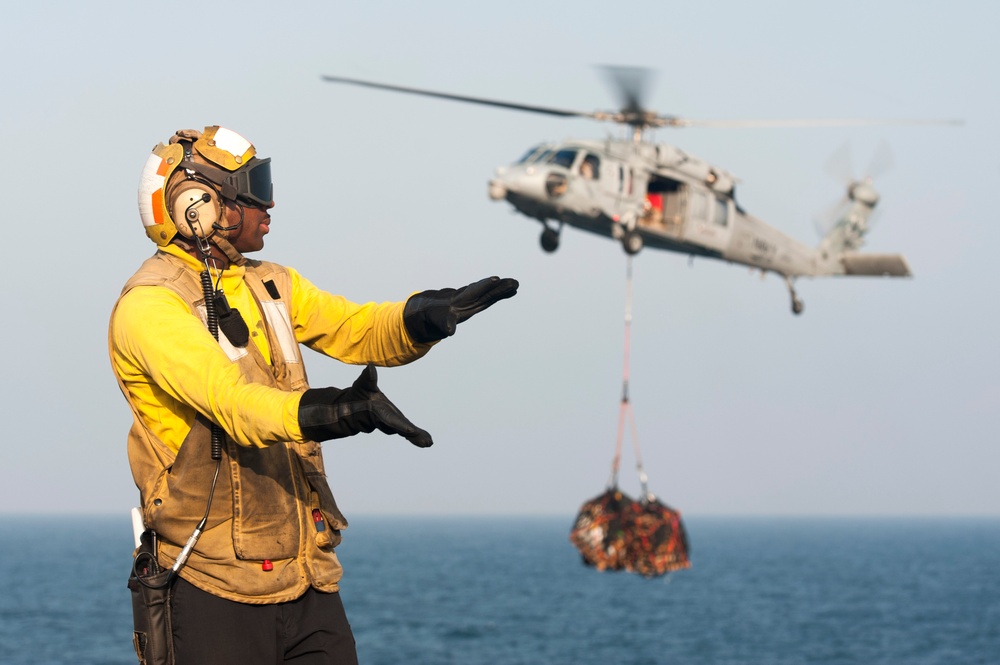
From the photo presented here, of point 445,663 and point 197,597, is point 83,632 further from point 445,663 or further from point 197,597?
point 197,597

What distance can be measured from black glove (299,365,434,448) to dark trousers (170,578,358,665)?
1.32 m

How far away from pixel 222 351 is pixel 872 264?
31795mm

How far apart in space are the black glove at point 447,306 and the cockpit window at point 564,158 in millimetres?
20500

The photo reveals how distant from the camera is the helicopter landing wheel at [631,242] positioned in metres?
26.6

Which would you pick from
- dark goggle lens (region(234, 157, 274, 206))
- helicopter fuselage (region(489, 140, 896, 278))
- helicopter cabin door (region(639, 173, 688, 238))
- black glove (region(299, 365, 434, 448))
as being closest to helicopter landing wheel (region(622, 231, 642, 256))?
helicopter fuselage (region(489, 140, 896, 278))

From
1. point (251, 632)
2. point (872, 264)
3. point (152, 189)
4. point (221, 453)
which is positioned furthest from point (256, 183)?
point (872, 264)

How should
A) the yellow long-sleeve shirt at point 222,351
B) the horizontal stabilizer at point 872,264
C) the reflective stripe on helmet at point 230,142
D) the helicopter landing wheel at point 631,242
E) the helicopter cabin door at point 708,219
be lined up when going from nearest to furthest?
the yellow long-sleeve shirt at point 222,351 < the reflective stripe on helmet at point 230,142 < the helicopter landing wheel at point 631,242 < the helicopter cabin door at point 708,219 < the horizontal stabilizer at point 872,264

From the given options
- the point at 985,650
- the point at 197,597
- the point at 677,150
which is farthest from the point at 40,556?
the point at 197,597

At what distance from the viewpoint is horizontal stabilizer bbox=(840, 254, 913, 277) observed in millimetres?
34438

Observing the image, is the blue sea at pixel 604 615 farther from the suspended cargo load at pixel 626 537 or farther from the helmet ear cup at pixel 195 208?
the helmet ear cup at pixel 195 208

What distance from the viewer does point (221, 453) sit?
17.1 ft

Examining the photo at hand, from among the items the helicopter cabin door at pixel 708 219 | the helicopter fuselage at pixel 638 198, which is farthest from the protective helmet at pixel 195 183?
the helicopter cabin door at pixel 708 219

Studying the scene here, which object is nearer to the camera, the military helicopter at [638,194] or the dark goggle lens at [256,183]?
the dark goggle lens at [256,183]

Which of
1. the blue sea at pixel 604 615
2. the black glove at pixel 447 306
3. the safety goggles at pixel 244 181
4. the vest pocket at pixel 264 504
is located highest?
the safety goggles at pixel 244 181
